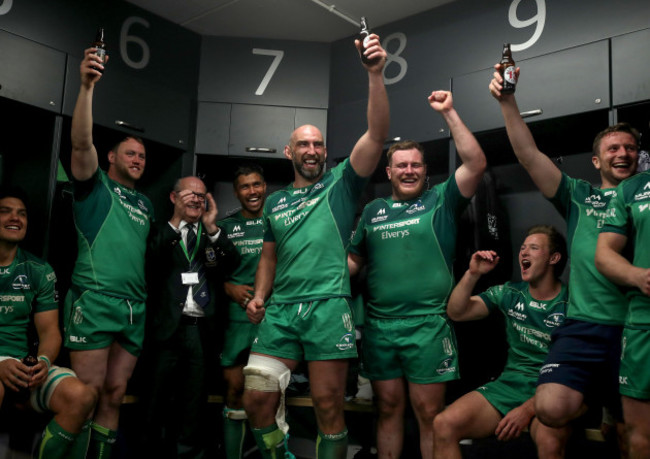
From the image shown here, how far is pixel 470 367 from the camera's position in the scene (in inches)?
115

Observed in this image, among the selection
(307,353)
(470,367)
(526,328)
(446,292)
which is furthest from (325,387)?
(470,367)

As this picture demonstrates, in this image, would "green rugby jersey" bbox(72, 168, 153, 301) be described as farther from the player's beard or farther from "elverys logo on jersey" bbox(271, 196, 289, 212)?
the player's beard

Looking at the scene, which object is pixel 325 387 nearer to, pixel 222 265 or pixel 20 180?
pixel 222 265

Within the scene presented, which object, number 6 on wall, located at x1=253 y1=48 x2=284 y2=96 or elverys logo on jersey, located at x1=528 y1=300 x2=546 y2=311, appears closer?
elverys logo on jersey, located at x1=528 y1=300 x2=546 y2=311

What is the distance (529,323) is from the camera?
2.42 m

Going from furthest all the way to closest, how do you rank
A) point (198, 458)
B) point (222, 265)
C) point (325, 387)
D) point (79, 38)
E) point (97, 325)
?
point (79, 38)
point (222, 265)
point (198, 458)
point (97, 325)
point (325, 387)

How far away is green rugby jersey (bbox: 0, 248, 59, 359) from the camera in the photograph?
249 cm

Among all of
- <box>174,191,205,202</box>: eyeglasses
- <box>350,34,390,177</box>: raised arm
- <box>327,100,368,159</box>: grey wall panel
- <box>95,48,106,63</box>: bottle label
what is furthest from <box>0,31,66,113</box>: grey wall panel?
<box>350,34,390,177</box>: raised arm

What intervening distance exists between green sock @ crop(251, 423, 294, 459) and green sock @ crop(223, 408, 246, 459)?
545mm

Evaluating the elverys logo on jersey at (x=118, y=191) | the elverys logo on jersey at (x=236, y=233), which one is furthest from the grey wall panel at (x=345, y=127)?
the elverys logo on jersey at (x=118, y=191)

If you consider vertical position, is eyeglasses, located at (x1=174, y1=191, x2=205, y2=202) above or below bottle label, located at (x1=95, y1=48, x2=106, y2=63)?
below

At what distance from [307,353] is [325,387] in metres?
0.14

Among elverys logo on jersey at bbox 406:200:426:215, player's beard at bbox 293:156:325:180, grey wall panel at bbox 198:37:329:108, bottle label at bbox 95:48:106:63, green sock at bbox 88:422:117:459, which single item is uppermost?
grey wall panel at bbox 198:37:329:108

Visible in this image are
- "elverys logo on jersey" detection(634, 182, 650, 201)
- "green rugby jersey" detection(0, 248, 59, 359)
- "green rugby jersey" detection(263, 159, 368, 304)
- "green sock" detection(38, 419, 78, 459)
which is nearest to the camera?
"elverys logo on jersey" detection(634, 182, 650, 201)
